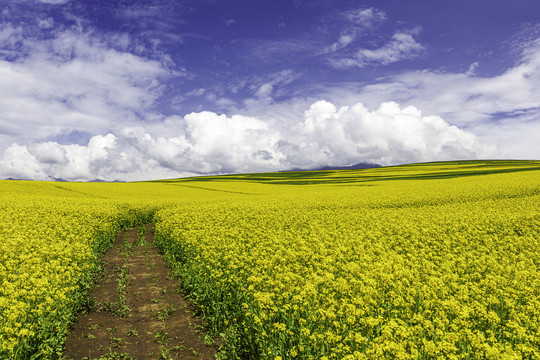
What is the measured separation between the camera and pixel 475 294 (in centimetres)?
725

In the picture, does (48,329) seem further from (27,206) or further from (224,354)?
(27,206)

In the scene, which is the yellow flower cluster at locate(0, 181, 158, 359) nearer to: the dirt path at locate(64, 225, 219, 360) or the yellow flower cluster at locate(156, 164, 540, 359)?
the dirt path at locate(64, 225, 219, 360)

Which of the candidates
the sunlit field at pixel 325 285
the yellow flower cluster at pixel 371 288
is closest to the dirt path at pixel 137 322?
the sunlit field at pixel 325 285

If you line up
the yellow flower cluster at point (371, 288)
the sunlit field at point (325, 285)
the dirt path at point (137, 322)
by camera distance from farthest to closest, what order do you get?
the dirt path at point (137, 322)
the sunlit field at point (325, 285)
the yellow flower cluster at point (371, 288)

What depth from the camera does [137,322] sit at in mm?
8805

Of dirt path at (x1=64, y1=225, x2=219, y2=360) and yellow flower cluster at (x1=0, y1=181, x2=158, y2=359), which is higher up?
yellow flower cluster at (x1=0, y1=181, x2=158, y2=359)

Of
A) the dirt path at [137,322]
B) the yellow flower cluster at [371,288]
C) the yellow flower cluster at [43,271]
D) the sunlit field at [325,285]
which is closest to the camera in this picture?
the yellow flower cluster at [371,288]

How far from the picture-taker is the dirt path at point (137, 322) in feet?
23.9

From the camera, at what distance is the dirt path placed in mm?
7294

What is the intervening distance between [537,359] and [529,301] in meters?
2.49

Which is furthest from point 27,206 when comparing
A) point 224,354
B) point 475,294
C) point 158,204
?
point 475,294

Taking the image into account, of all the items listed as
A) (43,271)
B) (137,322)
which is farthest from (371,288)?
(43,271)

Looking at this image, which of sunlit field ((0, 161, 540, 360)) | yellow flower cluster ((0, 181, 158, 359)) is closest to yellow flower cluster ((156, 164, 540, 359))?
sunlit field ((0, 161, 540, 360))

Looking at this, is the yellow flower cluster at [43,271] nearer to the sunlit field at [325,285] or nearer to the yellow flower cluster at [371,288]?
the sunlit field at [325,285]
